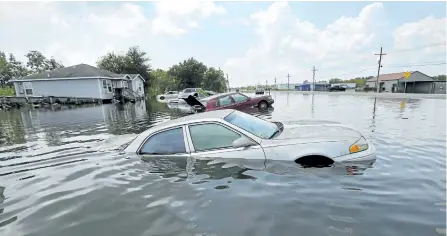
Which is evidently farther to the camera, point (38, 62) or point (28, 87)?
point (38, 62)

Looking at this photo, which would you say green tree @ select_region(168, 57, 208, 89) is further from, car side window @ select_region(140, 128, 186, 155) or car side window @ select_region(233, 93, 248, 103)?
car side window @ select_region(140, 128, 186, 155)

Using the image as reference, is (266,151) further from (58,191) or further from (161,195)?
(58,191)

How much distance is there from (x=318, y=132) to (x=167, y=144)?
3061 millimetres

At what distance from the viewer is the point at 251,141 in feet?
15.7

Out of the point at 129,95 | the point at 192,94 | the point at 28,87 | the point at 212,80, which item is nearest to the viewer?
the point at 192,94

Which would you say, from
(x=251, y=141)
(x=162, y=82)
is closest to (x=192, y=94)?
(x=251, y=141)

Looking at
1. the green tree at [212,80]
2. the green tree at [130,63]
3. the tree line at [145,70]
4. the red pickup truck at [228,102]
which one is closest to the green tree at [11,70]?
the tree line at [145,70]

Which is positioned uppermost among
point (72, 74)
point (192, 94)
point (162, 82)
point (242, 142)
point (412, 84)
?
point (72, 74)

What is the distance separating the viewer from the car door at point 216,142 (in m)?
4.76

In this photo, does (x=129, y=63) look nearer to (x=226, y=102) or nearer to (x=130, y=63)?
(x=130, y=63)

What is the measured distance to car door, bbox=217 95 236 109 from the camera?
48.5 feet

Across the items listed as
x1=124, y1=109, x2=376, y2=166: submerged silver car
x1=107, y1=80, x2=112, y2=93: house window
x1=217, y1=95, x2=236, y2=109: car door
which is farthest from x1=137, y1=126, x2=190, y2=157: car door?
x1=107, y1=80, x2=112, y2=93: house window

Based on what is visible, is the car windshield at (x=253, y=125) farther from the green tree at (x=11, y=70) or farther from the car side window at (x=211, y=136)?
the green tree at (x=11, y=70)

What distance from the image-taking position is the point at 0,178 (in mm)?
5023
